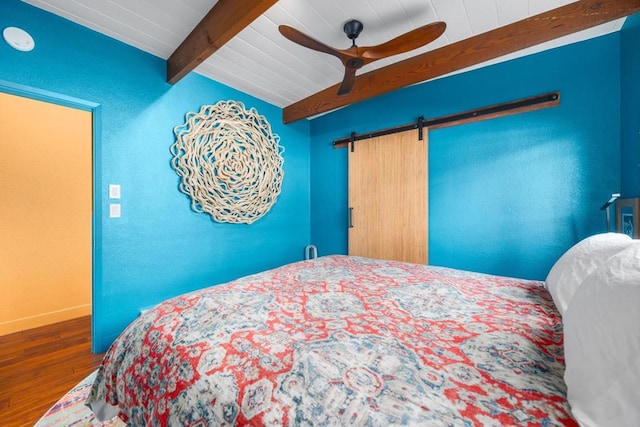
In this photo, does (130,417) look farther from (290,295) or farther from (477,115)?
(477,115)

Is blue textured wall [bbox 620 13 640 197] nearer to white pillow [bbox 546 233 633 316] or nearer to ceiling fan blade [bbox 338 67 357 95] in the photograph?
white pillow [bbox 546 233 633 316]

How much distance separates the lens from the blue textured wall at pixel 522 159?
183 centimetres

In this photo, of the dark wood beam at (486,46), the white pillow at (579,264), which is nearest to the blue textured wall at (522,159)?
the dark wood beam at (486,46)

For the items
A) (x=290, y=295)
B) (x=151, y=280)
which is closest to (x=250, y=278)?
(x=290, y=295)

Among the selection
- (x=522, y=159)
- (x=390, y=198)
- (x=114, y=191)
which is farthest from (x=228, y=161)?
(x=522, y=159)

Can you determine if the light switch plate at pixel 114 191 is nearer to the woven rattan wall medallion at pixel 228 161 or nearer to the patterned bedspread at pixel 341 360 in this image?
the woven rattan wall medallion at pixel 228 161

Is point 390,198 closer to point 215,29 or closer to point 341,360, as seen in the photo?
point 215,29

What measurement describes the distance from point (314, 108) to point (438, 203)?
174 centimetres

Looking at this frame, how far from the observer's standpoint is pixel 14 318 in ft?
7.20

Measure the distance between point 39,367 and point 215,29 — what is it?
266cm

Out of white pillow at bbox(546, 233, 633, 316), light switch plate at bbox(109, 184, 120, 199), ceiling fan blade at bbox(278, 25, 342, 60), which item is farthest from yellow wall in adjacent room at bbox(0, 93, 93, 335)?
white pillow at bbox(546, 233, 633, 316)

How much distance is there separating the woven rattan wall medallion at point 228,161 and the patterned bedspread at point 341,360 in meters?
1.45

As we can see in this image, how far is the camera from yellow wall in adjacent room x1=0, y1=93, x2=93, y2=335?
219cm

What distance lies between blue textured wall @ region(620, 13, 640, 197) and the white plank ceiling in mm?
178
